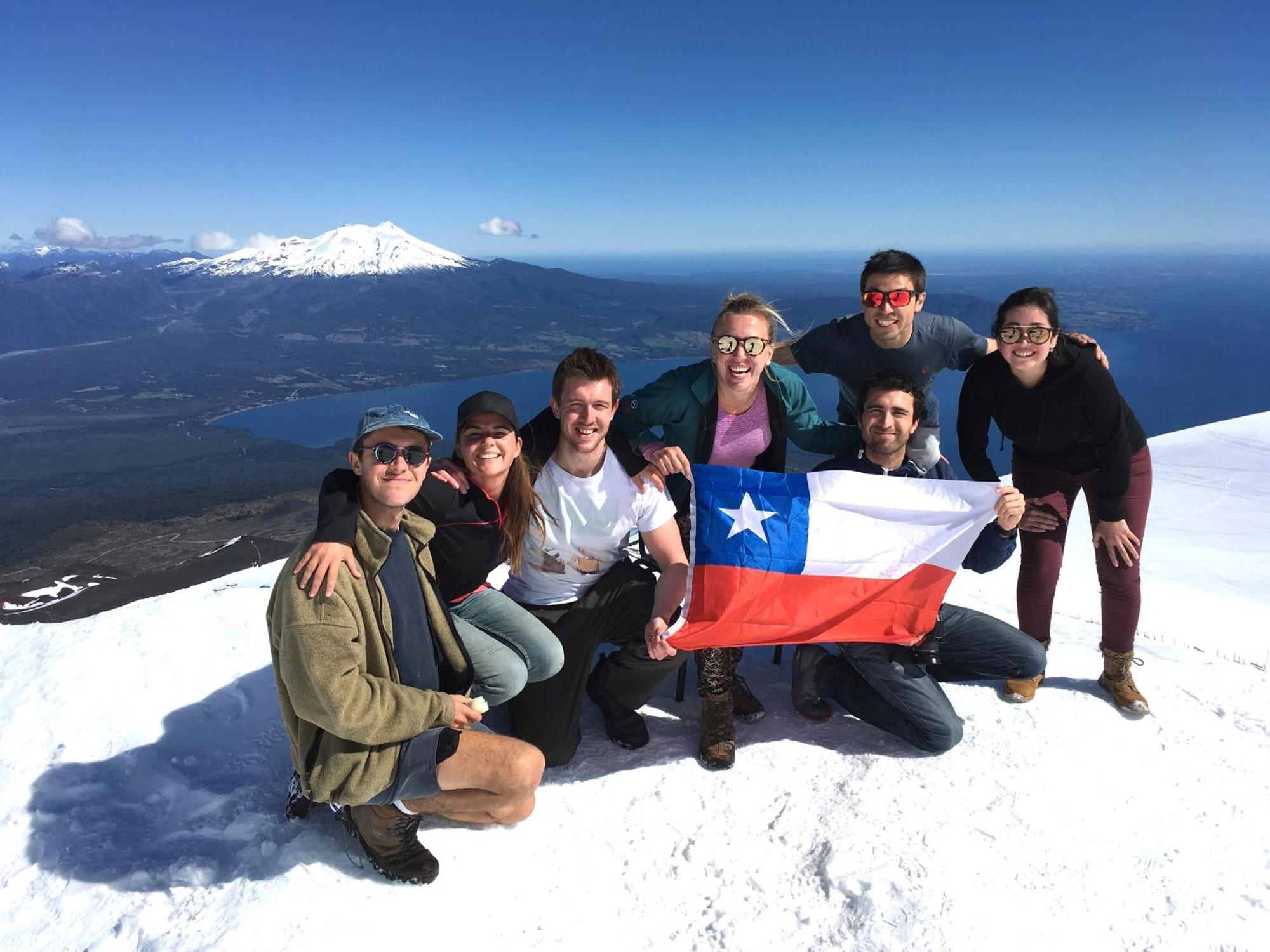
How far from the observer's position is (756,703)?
539 centimetres

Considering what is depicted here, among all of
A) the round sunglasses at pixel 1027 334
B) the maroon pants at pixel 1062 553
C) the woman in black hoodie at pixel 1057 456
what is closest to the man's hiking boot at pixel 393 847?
the woman in black hoodie at pixel 1057 456

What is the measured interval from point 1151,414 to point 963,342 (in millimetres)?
189445

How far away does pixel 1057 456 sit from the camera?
17.5 feet

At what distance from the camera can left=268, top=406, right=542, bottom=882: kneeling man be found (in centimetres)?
339

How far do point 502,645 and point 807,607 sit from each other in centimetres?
219

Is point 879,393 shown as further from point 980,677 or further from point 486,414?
point 486,414

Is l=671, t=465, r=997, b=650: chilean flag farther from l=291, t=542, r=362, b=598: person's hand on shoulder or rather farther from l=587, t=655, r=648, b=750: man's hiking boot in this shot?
l=291, t=542, r=362, b=598: person's hand on shoulder

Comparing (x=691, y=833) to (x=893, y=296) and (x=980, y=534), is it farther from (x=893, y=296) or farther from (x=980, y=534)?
(x=893, y=296)

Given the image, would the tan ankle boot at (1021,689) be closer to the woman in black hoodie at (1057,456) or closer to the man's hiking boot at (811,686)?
the woman in black hoodie at (1057,456)

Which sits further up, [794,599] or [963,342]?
[963,342]

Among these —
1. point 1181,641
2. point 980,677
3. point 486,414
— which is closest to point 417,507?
point 486,414

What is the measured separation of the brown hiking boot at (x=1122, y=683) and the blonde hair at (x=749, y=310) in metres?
3.75

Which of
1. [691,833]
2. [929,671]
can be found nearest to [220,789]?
[691,833]

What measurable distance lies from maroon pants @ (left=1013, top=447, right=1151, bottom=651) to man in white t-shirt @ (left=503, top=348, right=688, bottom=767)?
2976mm
